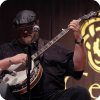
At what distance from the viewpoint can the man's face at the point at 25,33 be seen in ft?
6.33

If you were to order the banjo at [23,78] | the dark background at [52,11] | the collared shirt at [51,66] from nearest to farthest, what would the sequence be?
the banjo at [23,78] → the collared shirt at [51,66] → the dark background at [52,11]

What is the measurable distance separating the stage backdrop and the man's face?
88cm

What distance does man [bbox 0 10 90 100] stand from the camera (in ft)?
5.65

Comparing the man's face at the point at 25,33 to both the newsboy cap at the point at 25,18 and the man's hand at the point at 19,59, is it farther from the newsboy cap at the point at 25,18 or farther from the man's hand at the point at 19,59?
the man's hand at the point at 19,59

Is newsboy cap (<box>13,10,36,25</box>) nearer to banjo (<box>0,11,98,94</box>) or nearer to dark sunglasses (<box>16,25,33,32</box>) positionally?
dark sunglasses (<box>16,25,33,32</box>)

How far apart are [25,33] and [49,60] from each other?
1.11 feet

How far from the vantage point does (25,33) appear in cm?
195

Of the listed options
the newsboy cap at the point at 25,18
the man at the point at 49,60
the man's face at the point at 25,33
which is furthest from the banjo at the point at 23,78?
the newsboy cap at the point at 25,18

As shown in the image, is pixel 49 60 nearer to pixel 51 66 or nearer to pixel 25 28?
pixel 51 66

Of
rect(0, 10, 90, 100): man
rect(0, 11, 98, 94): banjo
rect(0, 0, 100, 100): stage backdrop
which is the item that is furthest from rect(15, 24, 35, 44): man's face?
rect(0, 0, 100, 100): stage backdrop

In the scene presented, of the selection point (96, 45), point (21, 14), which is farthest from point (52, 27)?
point (21, 14)

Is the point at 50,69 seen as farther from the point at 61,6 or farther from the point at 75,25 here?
the point at 61,6

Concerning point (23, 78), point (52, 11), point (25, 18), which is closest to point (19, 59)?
point (23, 78)

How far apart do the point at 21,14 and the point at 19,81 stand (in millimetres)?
707
